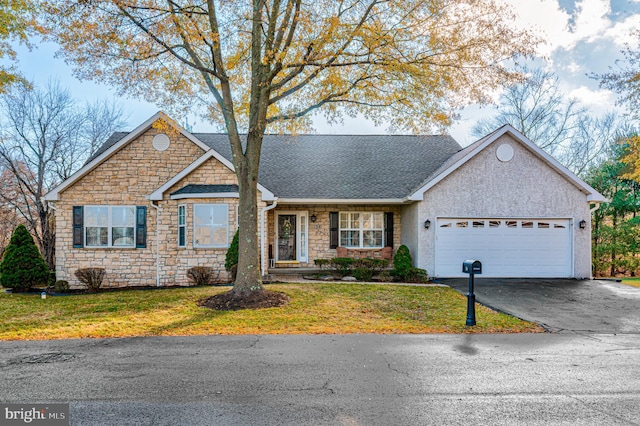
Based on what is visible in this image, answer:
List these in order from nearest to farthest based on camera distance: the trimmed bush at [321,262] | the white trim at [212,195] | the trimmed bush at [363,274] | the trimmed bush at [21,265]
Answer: the trimmed bush at [21,265] → the white trim at [212,195] → the trimmed bush at [363,274] → the trimmed bush at [321,262]

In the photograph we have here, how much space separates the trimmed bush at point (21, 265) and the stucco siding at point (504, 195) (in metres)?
12.8


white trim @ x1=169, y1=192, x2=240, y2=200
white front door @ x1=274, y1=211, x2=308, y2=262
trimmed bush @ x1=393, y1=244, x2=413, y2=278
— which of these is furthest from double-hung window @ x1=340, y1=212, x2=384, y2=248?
white trim @ x1=169, y1=192, x2=240, y2=200

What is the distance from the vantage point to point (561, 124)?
26875 mm

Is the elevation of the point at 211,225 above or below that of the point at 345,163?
below

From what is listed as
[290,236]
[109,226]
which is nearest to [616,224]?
[290,236]

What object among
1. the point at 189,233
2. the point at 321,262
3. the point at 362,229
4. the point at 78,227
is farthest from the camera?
the point at 362,229

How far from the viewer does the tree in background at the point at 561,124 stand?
86.9 ft

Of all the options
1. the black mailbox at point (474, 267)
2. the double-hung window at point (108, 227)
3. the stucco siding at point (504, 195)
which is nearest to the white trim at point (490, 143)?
the stucco siding at point (504, 195)

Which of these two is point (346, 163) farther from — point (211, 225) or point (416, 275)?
point (211, 225)

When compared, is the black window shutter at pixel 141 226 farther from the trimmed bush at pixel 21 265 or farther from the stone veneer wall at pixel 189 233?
the trimmed bush at pixel 21 265

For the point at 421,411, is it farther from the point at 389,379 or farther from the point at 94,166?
the point at 94,166

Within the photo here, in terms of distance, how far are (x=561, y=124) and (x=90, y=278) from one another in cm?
2904

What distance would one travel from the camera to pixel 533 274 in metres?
13.8

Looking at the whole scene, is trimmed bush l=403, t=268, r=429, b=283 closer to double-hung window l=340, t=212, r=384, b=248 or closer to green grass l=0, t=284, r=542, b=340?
green grass l=0, t=284, r=542, b=340
